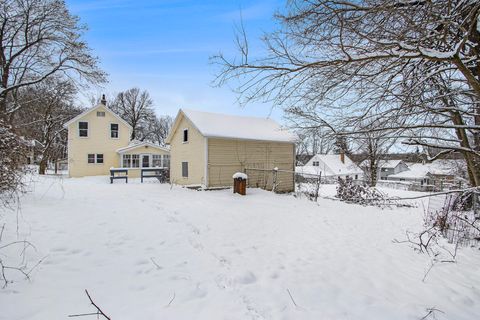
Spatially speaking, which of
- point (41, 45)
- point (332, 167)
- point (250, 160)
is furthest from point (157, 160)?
point (332, 167)

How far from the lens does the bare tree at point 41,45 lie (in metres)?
9.22

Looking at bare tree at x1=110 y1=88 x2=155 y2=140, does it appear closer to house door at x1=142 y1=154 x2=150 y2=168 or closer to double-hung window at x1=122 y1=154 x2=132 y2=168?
double-hung window at x1=122 y1=154 x2=132 y2=168

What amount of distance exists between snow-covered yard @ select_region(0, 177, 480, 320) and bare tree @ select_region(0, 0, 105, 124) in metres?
6.83

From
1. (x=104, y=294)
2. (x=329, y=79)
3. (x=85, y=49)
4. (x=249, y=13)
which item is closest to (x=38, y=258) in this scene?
(x=104, y=294)

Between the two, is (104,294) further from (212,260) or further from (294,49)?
(294,49)

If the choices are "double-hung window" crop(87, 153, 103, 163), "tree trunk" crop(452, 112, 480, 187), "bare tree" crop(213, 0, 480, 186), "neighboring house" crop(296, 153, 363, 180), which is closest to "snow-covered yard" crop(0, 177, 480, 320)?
"tree trunk" crop(452, 112, 480, 187)

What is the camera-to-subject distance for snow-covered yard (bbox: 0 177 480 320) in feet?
8.31

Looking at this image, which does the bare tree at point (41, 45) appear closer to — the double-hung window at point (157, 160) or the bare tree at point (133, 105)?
the double-hung window at point (157, 160)

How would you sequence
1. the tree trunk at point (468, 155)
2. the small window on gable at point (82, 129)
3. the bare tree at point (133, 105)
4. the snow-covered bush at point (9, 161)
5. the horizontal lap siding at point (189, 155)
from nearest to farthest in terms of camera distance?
the snow-covered bush at point (9, 161)
the tree trunk at point (468, 155)
the horizontal lap siding at point (189, 155)
the small window on gable at point (82, 129)
the bare tree at point (133, 105)

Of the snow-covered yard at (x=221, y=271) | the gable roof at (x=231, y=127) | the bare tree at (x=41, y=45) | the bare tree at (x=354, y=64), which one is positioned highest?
the bare tree at (x=41, y=45)

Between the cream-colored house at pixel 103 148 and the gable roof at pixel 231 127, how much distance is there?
5.26 meters

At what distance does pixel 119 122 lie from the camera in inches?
820

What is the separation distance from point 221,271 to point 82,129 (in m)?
20.2

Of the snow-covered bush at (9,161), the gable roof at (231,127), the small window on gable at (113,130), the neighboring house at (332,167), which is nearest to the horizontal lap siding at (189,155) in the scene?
the gable roof at (231,127)
